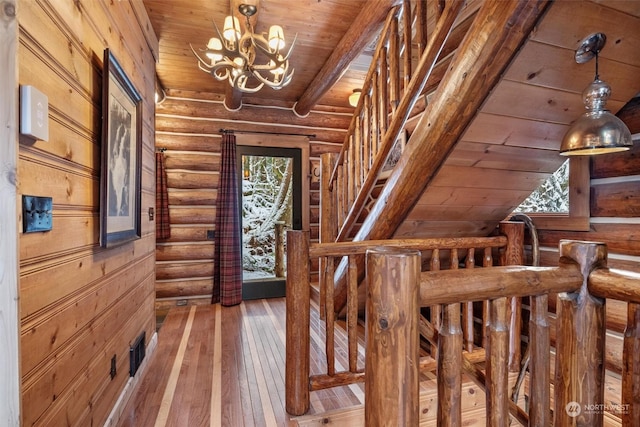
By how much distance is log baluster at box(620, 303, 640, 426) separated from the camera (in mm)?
948

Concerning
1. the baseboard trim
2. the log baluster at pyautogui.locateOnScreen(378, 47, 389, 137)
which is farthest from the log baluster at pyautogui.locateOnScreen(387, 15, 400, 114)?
the baseboard trim

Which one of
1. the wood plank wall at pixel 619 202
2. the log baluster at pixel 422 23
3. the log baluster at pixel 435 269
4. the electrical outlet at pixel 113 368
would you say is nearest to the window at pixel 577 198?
the wood plank wall at pixel 619 202

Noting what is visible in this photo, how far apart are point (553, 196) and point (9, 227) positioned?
3.02m

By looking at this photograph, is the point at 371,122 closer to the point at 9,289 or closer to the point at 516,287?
the point at 516,287

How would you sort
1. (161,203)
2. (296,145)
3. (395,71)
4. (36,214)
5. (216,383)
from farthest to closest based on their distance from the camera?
(296,145) → (161,203) → (216,383) → (395,71) → (36,214)

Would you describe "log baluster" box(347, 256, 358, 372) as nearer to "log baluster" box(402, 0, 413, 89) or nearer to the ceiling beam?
"log baluster" box(402, 0, 413, 89)

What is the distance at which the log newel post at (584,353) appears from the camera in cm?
100

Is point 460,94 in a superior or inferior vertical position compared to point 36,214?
superior

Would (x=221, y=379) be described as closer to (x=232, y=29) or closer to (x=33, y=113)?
(x=33, y=113)

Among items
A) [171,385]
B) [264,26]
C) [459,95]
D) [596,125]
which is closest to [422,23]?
[459,95]

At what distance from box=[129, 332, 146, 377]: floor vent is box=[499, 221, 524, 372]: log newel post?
2.56 meters

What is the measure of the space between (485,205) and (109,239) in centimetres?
234

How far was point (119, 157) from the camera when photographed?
1.80m

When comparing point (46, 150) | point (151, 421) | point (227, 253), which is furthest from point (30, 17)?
point (227, 253)
